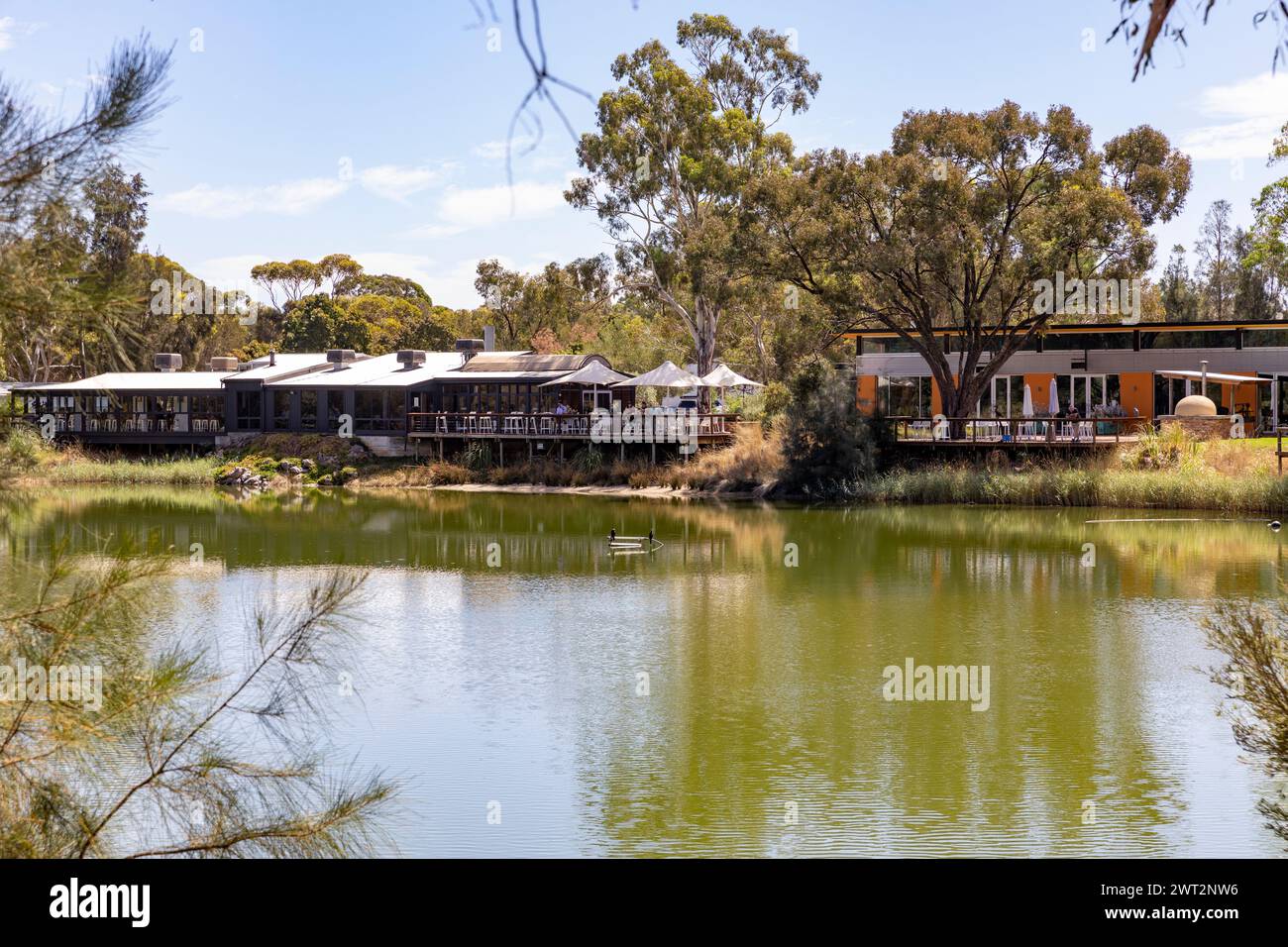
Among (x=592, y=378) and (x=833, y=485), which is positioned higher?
(x=592, y=378)

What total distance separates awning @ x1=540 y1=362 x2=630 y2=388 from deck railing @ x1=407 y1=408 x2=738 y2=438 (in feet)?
4.18

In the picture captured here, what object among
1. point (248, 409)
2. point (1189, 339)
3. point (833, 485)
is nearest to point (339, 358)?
point (248, 409)

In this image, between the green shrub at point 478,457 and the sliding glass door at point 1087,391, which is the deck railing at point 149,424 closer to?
the green shrub at point 478,457

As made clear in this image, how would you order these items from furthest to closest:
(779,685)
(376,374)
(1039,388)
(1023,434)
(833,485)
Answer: (376,374) < (1039,388) < (1023,434) < (833,485) < (779,685)

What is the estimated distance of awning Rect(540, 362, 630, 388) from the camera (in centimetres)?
4131

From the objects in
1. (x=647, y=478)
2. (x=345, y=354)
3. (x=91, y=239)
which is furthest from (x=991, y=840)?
(x=345, y=354)

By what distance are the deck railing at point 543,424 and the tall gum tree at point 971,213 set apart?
19.8 ft

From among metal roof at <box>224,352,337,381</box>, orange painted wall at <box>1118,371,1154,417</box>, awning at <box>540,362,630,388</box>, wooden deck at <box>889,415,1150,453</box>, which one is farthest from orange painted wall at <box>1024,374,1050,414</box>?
metal roof at <box>224,352,337,381</box>

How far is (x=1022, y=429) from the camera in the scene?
114ft

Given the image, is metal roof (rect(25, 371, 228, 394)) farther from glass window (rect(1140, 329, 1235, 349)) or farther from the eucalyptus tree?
the eucalyptus tree

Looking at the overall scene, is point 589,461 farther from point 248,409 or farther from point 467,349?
point 248,409

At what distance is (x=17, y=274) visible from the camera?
464 cm

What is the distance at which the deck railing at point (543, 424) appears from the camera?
38.2 metres

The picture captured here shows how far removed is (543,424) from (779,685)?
92.5ft
